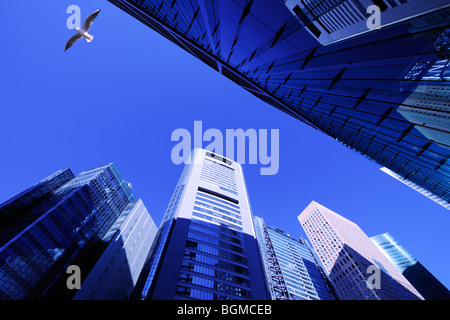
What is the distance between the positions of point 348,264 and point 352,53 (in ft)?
308

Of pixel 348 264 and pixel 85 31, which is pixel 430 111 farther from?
pixel 348 264


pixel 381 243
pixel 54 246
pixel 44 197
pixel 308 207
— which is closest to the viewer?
pixel 54 246

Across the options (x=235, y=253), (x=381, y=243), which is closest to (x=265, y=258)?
(x=235, y=253)

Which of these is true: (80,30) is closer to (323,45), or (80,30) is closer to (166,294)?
(323,45)

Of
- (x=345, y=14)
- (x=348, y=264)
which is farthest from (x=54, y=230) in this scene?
(x=348, y=264)

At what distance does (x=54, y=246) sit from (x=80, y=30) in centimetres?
6480

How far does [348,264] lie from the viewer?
80.6 metres

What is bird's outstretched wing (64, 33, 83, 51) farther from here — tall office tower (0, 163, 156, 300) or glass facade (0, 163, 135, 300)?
glass facade (0, 163, 135, 300)

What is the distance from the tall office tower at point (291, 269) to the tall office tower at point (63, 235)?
47027mm

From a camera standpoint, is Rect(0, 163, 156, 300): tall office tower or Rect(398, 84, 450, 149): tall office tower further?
Rect(0, 163, 156, 300): tall office tower

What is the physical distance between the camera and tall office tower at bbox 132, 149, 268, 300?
3621 centimetres

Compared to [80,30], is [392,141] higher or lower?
higher

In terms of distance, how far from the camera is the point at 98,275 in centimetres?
5453

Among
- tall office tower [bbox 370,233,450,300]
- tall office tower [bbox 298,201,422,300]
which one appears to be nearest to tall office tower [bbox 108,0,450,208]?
tall office tower [bbox 298,201,422,300]
